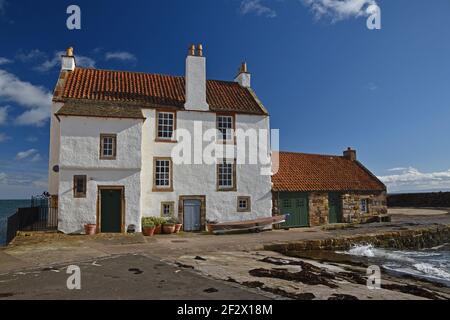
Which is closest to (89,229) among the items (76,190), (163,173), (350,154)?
(76,190)

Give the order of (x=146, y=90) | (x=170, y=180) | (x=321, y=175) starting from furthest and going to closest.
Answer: (x=321, y=175), (x=146, y=90), (x=170, y=180)

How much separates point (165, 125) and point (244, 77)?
7.99 metres

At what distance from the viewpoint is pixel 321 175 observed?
27.0 m

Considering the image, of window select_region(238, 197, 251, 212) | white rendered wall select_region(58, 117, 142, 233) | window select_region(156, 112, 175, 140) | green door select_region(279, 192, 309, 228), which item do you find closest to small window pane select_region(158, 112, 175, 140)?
window select_region(156, 112, 175, 140)

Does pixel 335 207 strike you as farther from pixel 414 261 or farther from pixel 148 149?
pixel 148 149

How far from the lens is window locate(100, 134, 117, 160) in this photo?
19.1 metres

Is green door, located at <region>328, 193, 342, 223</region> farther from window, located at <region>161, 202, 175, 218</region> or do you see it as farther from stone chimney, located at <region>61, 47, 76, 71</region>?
stone chimney, located at <region>61, 47, 76, 71</region>

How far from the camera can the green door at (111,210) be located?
61.8 feet

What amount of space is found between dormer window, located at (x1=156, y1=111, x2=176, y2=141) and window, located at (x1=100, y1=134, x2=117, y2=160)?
2.80 m

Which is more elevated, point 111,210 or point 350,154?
point 350,154

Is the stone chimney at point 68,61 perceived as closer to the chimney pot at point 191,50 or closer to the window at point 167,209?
the chimney pot at point 191,50

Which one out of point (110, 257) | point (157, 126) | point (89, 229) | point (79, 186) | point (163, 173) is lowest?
point (110, 257)

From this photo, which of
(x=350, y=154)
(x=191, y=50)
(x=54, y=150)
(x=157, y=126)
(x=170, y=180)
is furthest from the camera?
(x=350, y=154)

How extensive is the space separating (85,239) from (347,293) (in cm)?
1263
